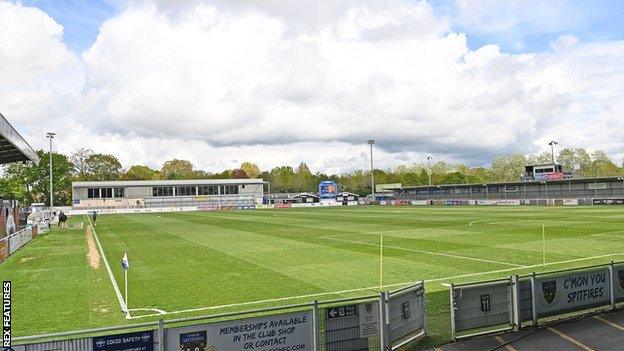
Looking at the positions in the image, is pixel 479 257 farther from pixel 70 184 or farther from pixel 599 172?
pixel 599 172

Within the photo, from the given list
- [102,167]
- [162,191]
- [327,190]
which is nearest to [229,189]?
[162,191]

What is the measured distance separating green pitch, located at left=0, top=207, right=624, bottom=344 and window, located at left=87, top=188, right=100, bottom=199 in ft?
317

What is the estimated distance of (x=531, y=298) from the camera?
12.8 m

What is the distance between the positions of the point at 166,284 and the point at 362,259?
10050 millimetres

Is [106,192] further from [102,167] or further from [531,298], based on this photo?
[531,298]

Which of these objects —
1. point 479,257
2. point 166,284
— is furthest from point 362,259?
point 166,284

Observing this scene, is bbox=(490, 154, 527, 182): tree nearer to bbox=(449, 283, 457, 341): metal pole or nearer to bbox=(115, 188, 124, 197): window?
bbox=(115, 188, 124, 197): window

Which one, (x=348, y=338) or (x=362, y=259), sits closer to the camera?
(x=348, y=338)

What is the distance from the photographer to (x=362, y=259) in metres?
25.7

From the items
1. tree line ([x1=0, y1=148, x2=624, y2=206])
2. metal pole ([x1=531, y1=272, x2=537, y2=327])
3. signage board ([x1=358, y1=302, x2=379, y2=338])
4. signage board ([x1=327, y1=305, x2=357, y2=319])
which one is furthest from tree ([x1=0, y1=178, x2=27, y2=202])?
metal pole ([x1=531, y1=272, x2=537, y2=327])

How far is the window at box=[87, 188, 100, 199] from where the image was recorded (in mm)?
129625

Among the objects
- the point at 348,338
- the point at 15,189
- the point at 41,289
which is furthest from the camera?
the point at 15,189

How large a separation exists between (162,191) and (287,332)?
135 meters

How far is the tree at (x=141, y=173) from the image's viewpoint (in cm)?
18761
